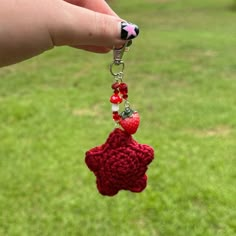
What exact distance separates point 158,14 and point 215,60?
203 inches

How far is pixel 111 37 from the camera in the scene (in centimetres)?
132

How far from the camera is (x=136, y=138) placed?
152 inches

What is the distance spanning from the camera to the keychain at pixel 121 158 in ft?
4.66

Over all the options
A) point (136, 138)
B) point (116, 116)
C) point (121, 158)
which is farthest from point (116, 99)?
point (136, 138)

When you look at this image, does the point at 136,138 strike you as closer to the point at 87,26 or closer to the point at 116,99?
the point at 116,99

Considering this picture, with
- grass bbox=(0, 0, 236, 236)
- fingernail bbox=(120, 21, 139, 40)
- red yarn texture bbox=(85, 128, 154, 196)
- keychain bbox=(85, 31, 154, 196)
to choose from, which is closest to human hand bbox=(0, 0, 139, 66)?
fingernail bbox=(120, 21, 139, 40)

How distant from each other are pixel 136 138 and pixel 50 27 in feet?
8.58

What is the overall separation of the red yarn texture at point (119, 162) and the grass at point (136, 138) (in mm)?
1192

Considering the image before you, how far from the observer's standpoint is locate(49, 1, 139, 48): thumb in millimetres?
1298

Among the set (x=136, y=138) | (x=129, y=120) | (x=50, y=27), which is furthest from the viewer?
(x=136, y=138)

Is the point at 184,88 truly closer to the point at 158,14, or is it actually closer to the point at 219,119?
the point at 219,119

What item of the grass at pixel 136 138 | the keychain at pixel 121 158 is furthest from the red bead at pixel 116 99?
the grass at pixel 136 138

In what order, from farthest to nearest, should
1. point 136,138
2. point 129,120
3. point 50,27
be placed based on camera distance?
point 136,138 → point 129,120 → point 50,27

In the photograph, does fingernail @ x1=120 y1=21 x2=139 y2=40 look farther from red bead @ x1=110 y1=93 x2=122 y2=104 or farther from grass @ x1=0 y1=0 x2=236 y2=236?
grass @ x1=0 y1=0 x2=236 y2=236
